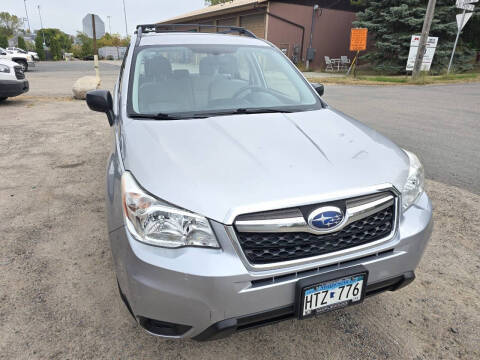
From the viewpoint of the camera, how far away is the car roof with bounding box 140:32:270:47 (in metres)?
3.03

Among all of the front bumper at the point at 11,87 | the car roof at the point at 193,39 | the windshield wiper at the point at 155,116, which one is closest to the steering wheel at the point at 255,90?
the car roof at the point at 193,39

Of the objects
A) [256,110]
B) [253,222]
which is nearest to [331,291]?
[253,222]

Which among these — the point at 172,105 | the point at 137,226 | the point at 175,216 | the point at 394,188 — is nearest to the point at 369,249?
the point at 394,188

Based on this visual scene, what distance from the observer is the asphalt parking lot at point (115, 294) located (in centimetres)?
189

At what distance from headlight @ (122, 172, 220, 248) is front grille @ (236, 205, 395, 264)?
0.16 meters

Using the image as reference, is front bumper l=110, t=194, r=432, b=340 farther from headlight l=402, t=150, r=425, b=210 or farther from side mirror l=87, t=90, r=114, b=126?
side mirror l=87, t=90, r=114, b=126

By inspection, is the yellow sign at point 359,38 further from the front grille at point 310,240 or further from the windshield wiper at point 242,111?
the front grille at point 310,240

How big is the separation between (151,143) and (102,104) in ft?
3.79

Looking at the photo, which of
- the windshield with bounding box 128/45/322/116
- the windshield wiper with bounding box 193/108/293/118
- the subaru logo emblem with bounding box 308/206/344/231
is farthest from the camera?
the windshield with bounding box 128/45/322/116

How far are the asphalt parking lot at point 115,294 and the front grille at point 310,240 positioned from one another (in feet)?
2.25

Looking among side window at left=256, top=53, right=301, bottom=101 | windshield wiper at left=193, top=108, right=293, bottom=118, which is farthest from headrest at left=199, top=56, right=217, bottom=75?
windshield wiper at left=193, top=108, right=293, bottom=118

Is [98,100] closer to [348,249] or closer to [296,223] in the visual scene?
[296,223]

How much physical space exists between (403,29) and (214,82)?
1950 centimetres

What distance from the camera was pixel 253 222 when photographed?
1465mm
